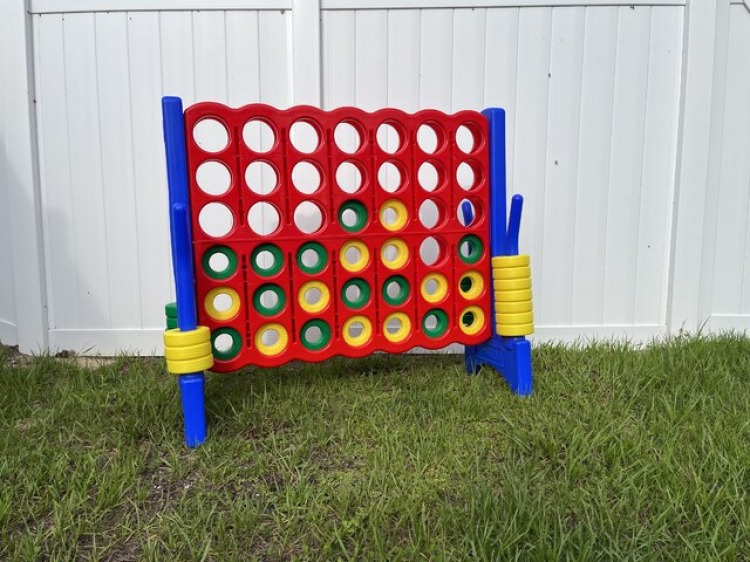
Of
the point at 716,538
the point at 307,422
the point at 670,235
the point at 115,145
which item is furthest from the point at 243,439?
the point at 670,235

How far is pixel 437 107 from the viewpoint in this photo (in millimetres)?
2729

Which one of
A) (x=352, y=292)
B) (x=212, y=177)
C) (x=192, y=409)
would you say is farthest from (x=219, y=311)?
(x=212, y=177)

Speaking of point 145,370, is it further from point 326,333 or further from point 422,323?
point 422,323

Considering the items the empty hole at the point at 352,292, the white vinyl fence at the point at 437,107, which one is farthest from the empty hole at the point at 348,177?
the empty hole at the point at 352,292

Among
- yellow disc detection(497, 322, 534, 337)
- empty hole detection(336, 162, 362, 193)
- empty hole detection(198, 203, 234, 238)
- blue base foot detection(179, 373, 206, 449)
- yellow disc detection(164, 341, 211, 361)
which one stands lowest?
blue base foot detection(179, 373, 206, 449)

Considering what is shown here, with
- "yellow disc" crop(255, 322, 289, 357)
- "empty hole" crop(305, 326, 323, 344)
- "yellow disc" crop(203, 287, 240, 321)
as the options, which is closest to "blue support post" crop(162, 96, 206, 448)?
"yellow disc" crop(203, 287, 240, 321)

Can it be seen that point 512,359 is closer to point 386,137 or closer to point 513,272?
point 513,272

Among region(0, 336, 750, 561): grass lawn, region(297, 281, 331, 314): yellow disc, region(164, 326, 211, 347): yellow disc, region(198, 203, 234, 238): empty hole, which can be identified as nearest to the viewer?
region(0, 336, 750, 561): grass lawn

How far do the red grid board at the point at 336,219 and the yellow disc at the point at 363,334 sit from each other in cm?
2

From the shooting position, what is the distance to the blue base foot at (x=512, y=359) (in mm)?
2191

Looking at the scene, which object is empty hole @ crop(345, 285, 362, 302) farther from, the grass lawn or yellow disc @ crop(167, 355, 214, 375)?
yellow disc @ crop(167, 355, 214, 375)

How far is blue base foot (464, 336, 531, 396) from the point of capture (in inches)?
86.3

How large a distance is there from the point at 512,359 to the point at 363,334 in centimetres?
58

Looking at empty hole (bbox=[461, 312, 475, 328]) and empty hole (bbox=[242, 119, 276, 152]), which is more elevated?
empty hole (bbox=[242, 119, 276, 152])
